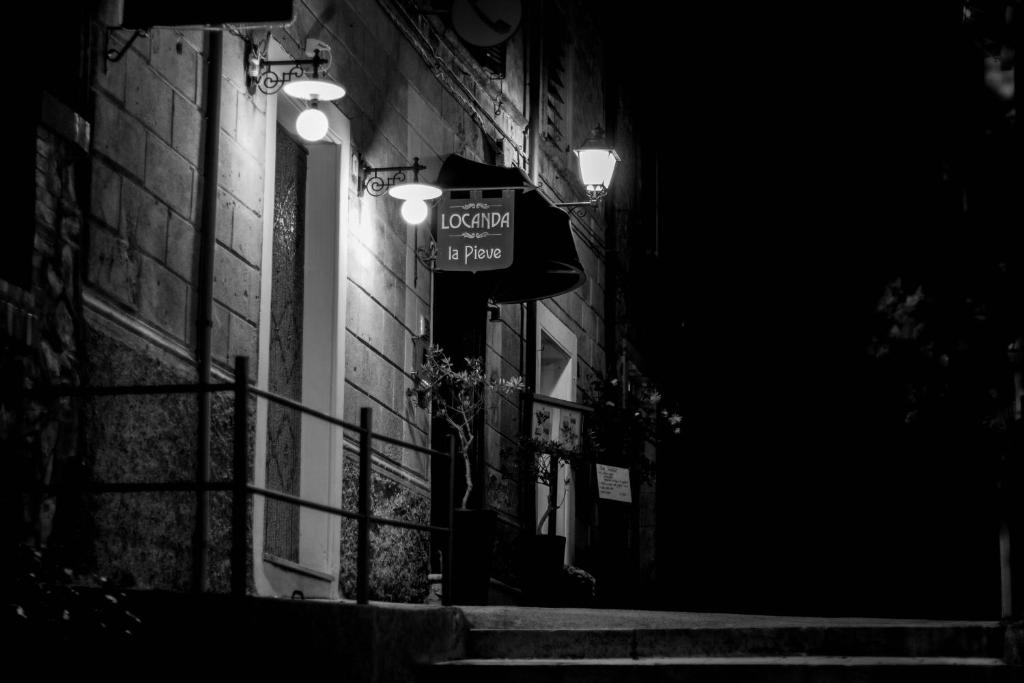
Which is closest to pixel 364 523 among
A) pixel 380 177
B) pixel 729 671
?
pixel 729 671

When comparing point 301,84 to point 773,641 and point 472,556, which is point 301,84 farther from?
point 773,641

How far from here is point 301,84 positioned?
391 inches

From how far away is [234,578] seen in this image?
23.4 feet

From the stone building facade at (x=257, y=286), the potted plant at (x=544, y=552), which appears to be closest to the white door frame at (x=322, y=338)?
the stone building facade at (x=257, y=286)

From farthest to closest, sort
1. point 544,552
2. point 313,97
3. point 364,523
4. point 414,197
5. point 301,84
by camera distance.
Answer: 1. point 544,552
2. point 414,197
3. point 313,97
4. point 301,84
5. point 364,523

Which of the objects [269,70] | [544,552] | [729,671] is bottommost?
[729,671]

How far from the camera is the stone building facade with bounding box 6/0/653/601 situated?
809cm

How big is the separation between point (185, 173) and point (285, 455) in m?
2.24

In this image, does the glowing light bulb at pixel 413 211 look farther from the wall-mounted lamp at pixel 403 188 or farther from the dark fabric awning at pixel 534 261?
the dark fabric awning at pixel 534 261

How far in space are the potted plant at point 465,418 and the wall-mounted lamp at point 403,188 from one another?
1.22 metres

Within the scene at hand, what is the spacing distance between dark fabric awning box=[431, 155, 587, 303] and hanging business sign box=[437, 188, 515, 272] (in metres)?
0.45

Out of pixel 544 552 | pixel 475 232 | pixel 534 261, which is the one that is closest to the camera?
pixel 475 232

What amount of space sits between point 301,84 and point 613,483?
6749 mm

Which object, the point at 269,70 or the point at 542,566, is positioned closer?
the point at 269,70
